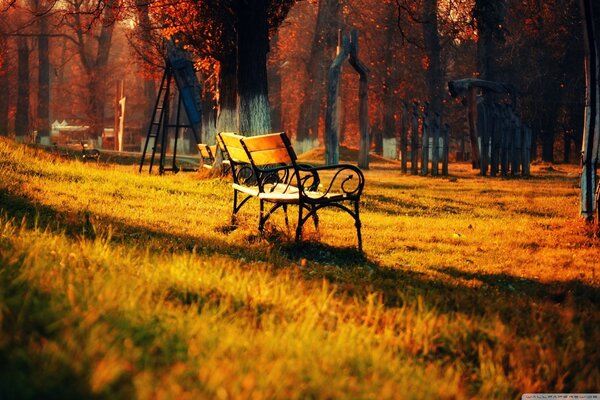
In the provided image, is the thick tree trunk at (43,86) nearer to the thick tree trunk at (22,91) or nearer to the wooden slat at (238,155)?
the thick tree trunk at (22,91)

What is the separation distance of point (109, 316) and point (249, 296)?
1.40 metres

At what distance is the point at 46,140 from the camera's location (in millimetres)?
48344

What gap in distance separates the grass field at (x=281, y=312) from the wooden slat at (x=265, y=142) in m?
0.94

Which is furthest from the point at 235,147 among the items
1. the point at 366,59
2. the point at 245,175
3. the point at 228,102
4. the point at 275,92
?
the point at 275,92

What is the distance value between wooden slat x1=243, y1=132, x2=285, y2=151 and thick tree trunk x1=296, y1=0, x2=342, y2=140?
32678 mm

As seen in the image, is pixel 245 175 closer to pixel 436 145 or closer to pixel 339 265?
pixel 339 265

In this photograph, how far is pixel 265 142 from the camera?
8.90 meters

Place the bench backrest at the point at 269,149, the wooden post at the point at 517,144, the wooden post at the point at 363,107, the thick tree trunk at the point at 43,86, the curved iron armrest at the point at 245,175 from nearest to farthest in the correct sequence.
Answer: the bench backrest at the point at 269,149 → the curved iron armrest at the point at 245,175 → the wooden post at the point at 517,144 → the wooden post at the point at 363,107 → the thick tree trunk at the point at 43,86

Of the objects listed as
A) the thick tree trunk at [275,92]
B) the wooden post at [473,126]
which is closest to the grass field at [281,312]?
the wooden post at [473,126]

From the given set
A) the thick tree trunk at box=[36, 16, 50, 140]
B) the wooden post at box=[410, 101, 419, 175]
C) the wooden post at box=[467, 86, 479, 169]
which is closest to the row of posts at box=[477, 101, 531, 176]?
the wooden post at box=[410, 101, 419, 175]

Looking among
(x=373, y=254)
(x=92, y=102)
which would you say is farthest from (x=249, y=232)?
(x=92, y=102)

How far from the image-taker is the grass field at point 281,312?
3711 mm

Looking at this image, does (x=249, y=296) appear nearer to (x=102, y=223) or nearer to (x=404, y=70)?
Answer: (x=102, y=223)

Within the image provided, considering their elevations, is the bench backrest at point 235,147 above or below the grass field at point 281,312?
above
